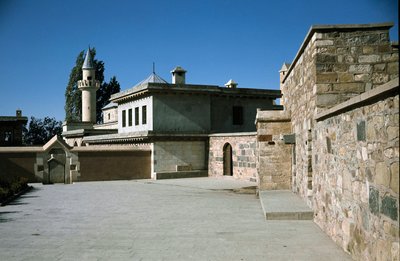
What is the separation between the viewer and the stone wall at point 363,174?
13.8ft

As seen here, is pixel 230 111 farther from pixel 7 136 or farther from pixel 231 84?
pixel 7 136

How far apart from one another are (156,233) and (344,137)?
3989 mm

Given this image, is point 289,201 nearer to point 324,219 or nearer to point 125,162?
point 324,219

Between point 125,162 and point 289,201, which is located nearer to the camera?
point 289,201

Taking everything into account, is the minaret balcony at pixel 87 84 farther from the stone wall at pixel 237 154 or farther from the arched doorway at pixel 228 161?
the arched doorway at pixel 228 161

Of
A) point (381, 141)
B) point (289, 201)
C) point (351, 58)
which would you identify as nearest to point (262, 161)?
point (289, 201)

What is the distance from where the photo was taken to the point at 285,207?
31.9 ft

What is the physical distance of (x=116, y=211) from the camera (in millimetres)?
11398

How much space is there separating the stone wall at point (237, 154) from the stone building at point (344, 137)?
25.2 ft

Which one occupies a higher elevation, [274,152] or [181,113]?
[181,113]

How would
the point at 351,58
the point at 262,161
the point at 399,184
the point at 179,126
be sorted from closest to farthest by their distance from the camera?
the point at 399,184 → the point at 351,58 → the point at 262,161 → the point at 179,126

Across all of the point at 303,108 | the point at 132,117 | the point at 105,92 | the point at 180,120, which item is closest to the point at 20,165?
the point at 132,117

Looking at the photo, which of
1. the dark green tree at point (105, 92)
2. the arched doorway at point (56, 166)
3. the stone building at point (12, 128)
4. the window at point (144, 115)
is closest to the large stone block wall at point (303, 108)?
the arched doorway at point (56, 166)

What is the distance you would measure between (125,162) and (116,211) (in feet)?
44.6
